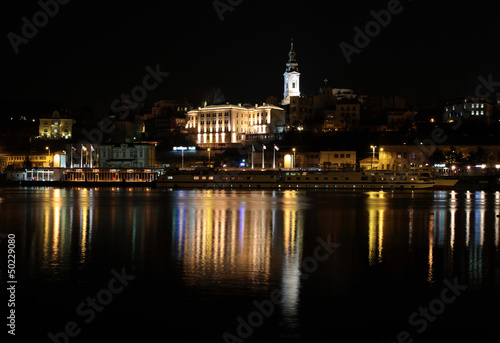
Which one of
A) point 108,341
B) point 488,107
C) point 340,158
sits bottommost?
point 108,341

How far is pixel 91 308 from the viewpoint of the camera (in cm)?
707

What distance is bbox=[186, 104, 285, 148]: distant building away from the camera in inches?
2413

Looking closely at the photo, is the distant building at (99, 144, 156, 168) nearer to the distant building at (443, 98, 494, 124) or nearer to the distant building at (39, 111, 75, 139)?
the distant building at (39, 111, 75, 139)

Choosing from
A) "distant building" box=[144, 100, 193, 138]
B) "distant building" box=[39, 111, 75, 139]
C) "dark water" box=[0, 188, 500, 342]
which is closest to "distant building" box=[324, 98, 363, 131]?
"distant building" box=[144, 100, 193, 138]

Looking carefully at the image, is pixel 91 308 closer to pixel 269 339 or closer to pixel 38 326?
pixel 38 326

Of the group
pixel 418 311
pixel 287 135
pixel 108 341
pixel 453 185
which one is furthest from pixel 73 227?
pixel 287 135

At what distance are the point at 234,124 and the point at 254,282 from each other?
5439 centimetres

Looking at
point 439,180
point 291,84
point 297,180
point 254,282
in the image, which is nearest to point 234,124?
point 291,84

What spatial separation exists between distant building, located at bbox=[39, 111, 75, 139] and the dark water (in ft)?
176

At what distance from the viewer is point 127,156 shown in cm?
5594

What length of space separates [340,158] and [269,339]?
43593mm

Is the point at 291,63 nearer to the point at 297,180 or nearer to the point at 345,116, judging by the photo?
the point at 345,116

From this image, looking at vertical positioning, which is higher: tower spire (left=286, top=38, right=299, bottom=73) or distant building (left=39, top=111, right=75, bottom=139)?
tower spire (left=286, top=38, right=299, bottom=73)

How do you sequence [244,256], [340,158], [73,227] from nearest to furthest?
1. [244,256]
2. [73,227]
3. [340,158]
